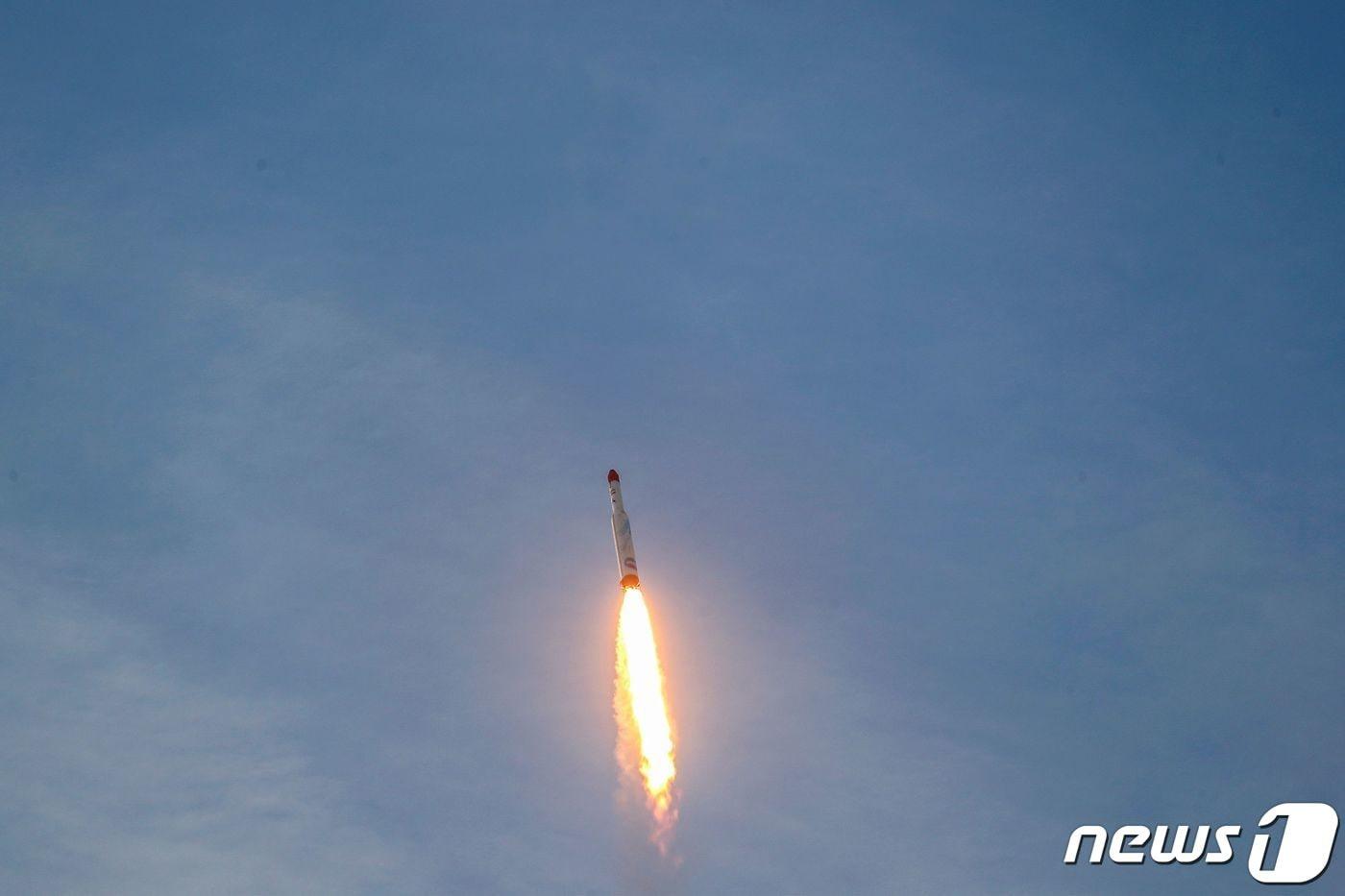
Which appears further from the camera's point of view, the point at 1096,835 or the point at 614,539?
the point at 614,539

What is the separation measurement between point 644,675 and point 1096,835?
Result: 35971 mm

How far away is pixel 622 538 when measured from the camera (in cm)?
13125

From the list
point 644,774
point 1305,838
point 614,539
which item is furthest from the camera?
point 644,774

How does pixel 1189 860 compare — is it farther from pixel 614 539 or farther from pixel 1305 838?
pixel 614 539

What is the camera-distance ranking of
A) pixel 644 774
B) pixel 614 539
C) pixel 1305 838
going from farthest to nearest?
pixel 644 774 → pixel 614 539 → pixel 1305 838

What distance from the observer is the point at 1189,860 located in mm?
121125

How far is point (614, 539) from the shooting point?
13162 cm

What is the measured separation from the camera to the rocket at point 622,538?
130 m

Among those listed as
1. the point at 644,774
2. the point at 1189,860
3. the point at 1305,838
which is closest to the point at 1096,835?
the point at 1189,860

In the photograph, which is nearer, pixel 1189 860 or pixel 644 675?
pixel 1189 860

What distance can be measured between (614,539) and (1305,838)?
50453mm

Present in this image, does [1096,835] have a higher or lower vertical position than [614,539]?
lower

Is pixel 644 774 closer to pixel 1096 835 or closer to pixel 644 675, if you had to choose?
pixel 644 675

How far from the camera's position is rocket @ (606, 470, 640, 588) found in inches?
5113
